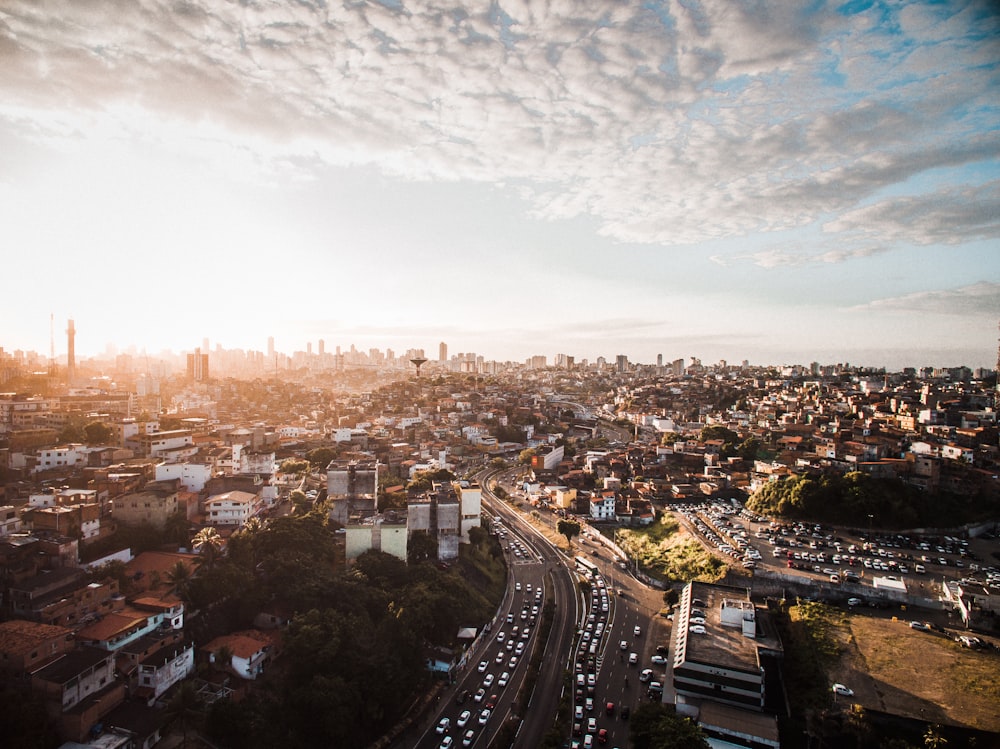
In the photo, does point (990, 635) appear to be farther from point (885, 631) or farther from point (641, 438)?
point (641, 438)

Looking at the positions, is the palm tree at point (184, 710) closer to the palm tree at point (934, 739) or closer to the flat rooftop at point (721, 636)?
the flat rooftop at point (721, 636)

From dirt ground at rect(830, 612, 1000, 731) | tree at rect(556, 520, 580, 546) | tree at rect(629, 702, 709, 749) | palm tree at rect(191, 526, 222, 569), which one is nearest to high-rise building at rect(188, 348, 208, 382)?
tree at rect(556, 520, 580, 546)

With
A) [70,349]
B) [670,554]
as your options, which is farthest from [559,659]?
[70,349]

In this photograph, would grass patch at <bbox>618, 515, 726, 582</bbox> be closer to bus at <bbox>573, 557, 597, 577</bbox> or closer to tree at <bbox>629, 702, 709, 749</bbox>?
bus at <bbox>573, 557, 597, 577</bbox>

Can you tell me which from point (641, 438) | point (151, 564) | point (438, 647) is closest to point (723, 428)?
point (641, 438)

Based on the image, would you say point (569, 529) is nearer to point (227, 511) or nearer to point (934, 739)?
point (227, 511)
